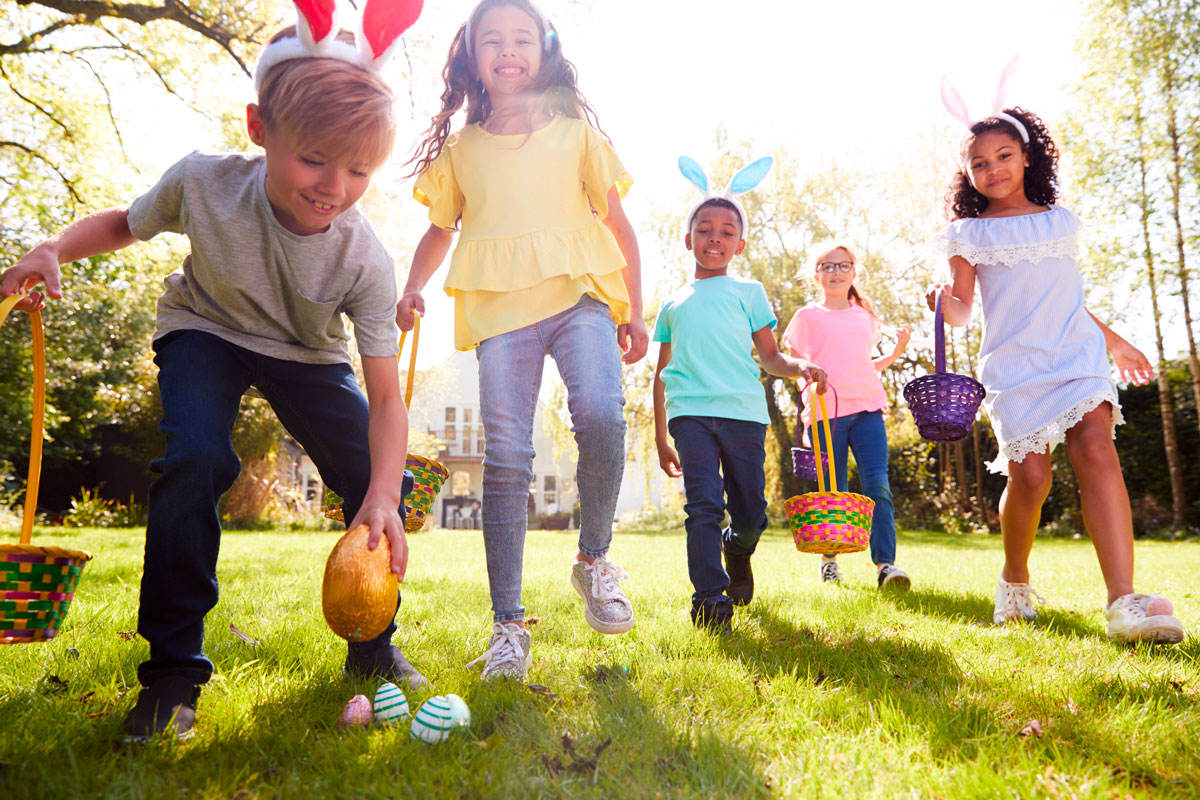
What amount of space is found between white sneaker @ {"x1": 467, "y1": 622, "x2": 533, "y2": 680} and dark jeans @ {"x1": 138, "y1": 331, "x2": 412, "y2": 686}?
1.07 ft

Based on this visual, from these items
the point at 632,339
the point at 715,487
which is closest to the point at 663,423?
the point at 715,487

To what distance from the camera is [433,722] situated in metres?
1.79

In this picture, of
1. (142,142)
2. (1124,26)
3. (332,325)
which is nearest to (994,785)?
(332,325)

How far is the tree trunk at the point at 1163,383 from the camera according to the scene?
555 inches

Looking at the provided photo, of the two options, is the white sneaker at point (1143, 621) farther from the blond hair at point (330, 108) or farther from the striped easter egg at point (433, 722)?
the blond hair at point (330, 108)

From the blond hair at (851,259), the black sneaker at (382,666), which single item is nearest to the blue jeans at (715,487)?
the black sneaker at (382,666)

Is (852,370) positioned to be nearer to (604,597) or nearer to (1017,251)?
(1017,251)

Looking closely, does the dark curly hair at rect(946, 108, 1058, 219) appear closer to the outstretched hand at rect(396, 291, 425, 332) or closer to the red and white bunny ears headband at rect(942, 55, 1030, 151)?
the red and white bunny ears headband at rect(942, 55, 1030, 151)

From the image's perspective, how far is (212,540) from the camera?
79.9 inches

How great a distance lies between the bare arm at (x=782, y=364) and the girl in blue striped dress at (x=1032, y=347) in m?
0.69

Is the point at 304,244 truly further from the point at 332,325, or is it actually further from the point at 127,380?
the point at 127,380

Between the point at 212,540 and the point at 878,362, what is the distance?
14.3 feet

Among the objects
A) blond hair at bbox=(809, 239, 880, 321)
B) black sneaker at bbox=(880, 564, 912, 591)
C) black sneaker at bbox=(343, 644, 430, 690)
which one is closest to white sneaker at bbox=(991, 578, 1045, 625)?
black sneaker at bbox=(880, 564, 912, 591)

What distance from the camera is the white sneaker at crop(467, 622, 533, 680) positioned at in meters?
2.36
